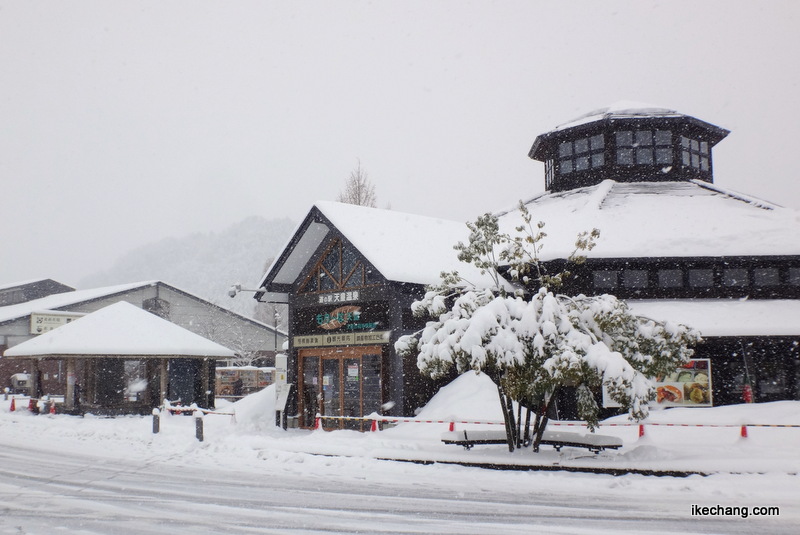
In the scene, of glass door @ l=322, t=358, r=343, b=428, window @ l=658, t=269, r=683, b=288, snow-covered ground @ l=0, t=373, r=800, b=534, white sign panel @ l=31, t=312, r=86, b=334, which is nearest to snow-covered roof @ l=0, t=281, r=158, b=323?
white sign panel @ l=31, t=312, r=86, b=334

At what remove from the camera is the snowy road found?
8688 millimetres

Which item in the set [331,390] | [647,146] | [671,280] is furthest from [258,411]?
[647,146]

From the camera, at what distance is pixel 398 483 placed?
12.3 metres

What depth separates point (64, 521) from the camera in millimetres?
8938

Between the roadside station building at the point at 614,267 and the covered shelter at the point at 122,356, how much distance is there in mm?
6922

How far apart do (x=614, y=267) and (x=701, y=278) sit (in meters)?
2.74

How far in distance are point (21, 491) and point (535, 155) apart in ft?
81.3

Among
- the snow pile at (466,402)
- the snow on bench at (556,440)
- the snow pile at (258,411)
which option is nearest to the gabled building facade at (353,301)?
the snow pile at (466,402)

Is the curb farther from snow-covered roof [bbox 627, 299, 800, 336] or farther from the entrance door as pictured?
snow-covered roof [bbox 627, 299, 800, 336]

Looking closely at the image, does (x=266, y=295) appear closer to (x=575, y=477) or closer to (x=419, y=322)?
(x=419, y=322)

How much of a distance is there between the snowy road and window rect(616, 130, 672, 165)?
669 inches

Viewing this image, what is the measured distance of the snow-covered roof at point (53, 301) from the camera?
146ft

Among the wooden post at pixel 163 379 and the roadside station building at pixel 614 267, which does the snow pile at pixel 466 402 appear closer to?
the roadside station building at pixel 614 267

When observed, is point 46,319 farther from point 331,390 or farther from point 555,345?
point 555,345
